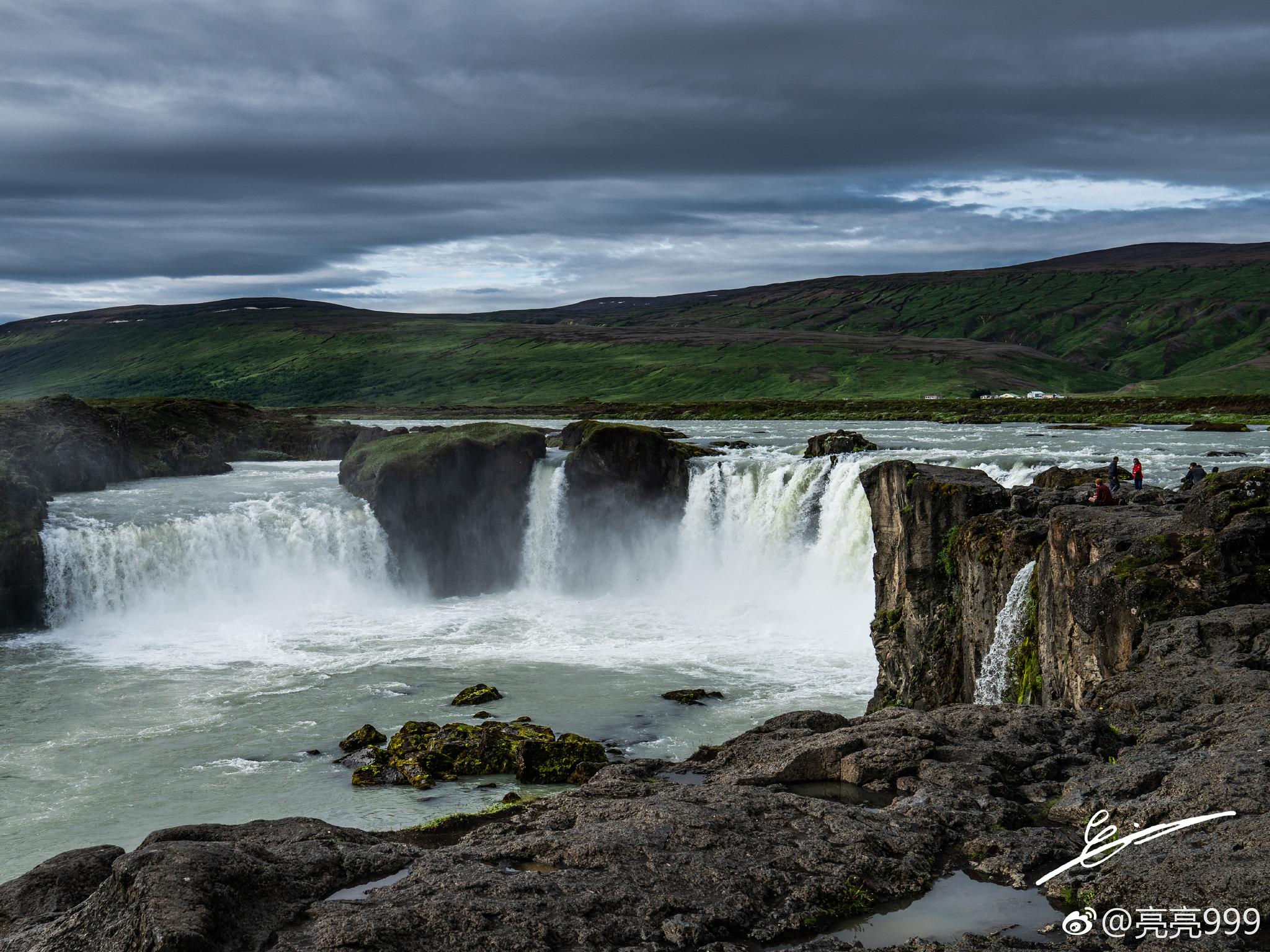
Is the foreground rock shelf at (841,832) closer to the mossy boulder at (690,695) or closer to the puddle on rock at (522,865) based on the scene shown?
the puddle on rock at (522,865)

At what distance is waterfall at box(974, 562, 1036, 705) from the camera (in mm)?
28125

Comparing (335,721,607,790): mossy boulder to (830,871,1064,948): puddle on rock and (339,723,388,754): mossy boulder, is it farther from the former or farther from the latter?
(830,871,1064,948): puddle on rock

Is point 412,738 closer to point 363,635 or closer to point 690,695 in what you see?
point 690,695

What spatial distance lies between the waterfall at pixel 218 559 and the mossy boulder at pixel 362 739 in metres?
28.7

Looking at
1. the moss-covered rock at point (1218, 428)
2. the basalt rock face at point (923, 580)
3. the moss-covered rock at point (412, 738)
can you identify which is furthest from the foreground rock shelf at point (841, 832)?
the moss-covered rock at point (1218, 428)

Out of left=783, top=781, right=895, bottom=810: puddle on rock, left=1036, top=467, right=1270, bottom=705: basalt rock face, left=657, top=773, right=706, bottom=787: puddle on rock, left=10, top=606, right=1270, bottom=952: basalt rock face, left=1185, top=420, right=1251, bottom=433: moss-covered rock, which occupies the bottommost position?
left=657, top=773, right=706, bottom=787: puddle on rock

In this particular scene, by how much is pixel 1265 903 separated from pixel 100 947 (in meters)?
12.3

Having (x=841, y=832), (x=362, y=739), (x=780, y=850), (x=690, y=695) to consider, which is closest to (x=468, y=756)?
(x=362, y=739)

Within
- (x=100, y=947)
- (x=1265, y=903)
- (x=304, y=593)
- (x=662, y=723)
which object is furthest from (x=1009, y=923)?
(x=304, y=593)

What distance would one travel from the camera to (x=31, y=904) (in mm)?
12883

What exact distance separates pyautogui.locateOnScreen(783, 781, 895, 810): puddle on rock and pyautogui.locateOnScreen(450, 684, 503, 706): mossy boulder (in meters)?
21.5

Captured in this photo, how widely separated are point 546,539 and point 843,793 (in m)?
49.1
